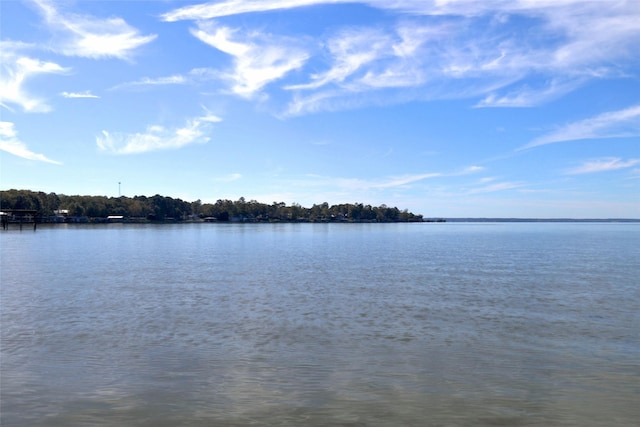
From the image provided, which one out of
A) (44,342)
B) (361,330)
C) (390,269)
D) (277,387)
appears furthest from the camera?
(390,269)

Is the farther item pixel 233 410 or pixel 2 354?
pixel 2 354

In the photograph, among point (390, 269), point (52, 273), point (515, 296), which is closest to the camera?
point (515, 296)

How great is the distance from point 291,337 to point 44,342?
30.7 feet

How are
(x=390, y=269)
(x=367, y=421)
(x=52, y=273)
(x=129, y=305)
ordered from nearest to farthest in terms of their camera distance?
(x=367, y=421) < (x=129, y=305) < (x=52, y=273) < (x=390, y=269)

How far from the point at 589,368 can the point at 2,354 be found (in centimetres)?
1961

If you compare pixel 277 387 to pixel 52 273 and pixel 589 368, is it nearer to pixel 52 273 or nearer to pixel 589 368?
pixel 589 368

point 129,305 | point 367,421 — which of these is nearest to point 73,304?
point 129,305

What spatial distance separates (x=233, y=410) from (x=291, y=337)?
748 cm

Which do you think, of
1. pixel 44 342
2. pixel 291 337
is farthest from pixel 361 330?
pixel 44 342

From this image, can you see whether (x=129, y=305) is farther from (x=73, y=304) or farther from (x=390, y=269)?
(x=390, y=269)

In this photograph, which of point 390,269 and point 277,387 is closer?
point 277,387

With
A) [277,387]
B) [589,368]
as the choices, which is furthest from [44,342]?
[589,368]

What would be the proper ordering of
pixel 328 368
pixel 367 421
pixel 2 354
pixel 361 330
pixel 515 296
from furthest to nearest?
1. pixel 515 296
2. pixel 361 330
3. pixel 2 354
4. pixel 328 368
5. pixel 367 421

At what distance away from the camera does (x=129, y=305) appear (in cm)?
2688
